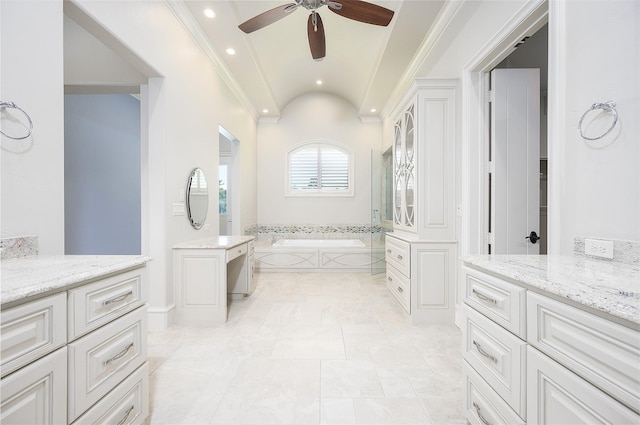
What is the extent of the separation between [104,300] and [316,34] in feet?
8.22

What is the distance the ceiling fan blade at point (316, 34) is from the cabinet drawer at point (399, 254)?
2072 millimetres

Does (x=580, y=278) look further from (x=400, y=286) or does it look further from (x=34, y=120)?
(x=34, y=120)

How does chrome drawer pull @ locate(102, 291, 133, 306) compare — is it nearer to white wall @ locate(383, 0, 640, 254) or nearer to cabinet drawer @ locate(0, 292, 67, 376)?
cabinet drawer @ locate(0, 292, 67, 376)

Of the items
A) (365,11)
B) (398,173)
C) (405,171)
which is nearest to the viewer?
(365,11)

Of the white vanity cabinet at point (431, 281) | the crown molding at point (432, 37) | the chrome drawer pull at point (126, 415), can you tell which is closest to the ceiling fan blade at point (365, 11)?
the crown molding at point (432, 37)

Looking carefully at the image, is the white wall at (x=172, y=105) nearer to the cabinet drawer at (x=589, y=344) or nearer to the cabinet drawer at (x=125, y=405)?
the cabinet drawer at (x=125, y=405)

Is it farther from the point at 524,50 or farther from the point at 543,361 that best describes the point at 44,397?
the point at 524,50

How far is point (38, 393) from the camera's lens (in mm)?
786

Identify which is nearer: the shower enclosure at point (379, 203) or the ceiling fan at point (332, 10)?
the ceiling fan at point (332, 10)

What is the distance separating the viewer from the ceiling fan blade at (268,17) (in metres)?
2.16

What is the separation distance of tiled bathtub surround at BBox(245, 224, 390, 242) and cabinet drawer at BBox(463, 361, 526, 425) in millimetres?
4282

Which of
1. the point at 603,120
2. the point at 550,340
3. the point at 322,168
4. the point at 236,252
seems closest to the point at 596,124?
the point at 603,120

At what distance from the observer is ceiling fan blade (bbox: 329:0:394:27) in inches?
82.5

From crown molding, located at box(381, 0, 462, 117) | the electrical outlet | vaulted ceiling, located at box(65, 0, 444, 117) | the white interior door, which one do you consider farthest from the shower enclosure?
the electrical outlet
